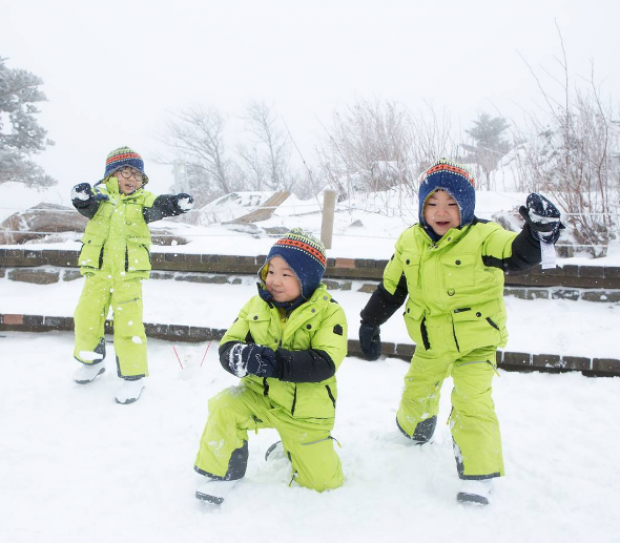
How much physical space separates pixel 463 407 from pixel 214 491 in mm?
1117

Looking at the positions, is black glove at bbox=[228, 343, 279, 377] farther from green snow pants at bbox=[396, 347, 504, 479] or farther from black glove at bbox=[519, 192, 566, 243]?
black glove at bbox=[519, 192, 566, 243]

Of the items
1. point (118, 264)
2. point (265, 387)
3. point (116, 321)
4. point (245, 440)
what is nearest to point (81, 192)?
point (118, 264)

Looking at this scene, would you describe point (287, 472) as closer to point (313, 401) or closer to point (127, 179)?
point (313, 401)

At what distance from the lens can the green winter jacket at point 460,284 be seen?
1.96m

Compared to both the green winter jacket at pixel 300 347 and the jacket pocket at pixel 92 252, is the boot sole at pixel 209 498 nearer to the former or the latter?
the green winter jacket at pixel 300 347

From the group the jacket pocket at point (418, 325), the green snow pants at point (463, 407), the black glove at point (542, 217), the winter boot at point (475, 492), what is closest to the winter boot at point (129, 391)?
the green snow pants at point (463, 407)

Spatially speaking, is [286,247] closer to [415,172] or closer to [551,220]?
[551,220]

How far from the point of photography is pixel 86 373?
10.0ft

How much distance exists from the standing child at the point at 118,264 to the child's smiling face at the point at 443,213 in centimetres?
171

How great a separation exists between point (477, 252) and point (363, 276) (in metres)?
2.42

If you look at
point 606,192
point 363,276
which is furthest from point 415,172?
point 363,276

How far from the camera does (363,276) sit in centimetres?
436

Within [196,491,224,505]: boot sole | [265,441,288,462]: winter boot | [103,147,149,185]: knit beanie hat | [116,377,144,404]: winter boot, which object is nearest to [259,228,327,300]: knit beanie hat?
[265,441,288,462]: winter boot

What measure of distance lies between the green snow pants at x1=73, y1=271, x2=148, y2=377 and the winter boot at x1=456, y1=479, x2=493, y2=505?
2.05 m
